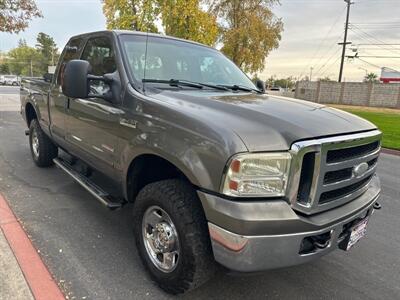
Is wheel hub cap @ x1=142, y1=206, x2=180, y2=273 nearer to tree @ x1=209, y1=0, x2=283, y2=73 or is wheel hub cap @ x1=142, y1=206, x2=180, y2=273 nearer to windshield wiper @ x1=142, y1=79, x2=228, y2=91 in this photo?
windshield wiper @ x1=142, y1=79, x2=228, y2=91

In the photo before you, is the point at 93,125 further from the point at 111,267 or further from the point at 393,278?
the point at 393,278

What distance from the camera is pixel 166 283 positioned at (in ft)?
8.61

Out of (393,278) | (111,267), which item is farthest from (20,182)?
(393,278)

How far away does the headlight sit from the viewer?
6.82 ft

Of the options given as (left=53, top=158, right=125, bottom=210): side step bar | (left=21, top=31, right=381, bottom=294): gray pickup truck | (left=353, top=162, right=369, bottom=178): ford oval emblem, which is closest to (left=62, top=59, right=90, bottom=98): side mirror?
(left=21, top=31, right=381, bottom=294): gray pickup truck

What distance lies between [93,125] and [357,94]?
39213 millimetres

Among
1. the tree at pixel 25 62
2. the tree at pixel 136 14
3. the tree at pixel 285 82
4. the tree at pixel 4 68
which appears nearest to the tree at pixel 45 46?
the tree at pixel 25 62

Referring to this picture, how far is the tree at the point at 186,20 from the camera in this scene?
46.0 ft

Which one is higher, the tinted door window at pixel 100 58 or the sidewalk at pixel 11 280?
the tinted door window at pixel 100 58

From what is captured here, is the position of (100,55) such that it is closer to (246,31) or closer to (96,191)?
(96,191)

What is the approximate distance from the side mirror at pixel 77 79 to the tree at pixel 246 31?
20013 millimetres

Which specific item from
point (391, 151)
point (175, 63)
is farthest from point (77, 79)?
point (391, 151)

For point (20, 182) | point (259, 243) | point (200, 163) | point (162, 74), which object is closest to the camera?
point (259, 243)

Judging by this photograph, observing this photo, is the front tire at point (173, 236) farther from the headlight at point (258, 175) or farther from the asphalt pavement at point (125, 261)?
the headlight at point (258, 175)
